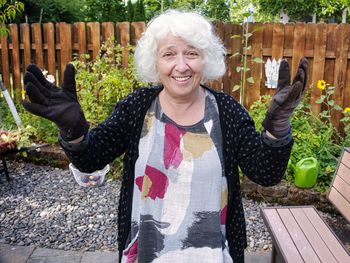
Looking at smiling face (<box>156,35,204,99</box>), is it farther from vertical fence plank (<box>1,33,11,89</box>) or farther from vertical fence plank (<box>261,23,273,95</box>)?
vertical fence plank (<box>1,33,11,89</box>)

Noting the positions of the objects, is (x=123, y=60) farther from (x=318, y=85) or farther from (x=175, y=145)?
(x=175, y=145)

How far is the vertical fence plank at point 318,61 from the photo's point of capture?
14.4ft

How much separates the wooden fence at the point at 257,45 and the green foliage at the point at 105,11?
6.30 metres

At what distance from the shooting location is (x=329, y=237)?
236 cm

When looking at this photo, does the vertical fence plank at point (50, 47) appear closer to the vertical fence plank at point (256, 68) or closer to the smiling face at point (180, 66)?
the vertical fence plank at point (256, 68)

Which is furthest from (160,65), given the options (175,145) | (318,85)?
(318,85)

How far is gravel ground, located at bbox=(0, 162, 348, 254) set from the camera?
3.13 metres

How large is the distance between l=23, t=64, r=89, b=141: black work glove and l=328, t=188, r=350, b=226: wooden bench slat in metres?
1.76

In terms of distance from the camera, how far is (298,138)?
4.09 metres

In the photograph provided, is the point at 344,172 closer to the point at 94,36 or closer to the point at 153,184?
the point at 153,184

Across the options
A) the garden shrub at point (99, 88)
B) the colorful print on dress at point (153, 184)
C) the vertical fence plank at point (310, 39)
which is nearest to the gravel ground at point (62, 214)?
the garden shrub at point (99, 88)

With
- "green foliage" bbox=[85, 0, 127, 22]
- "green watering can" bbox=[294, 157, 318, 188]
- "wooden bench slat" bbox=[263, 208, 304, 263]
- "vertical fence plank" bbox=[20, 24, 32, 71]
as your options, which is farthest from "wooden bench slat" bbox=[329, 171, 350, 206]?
"green foliage" bbox=[85, 0, 127, 22]

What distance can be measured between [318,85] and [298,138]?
686mm

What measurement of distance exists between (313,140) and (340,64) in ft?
3.27
